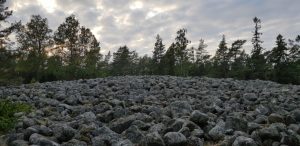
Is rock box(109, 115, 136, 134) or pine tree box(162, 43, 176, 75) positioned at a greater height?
pine tree box(162, 43, 176, 75)

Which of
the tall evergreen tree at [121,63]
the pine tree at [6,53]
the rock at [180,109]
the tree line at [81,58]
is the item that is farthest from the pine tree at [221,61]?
the rock at [180,109]

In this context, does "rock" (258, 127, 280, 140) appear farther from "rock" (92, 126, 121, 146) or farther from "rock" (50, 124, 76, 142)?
"rock" (50, 124, 76, 142)

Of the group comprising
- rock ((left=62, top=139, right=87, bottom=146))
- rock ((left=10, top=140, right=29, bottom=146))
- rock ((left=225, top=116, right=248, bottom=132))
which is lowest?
rock ((left=10, top=140, right=29, bottom=146))

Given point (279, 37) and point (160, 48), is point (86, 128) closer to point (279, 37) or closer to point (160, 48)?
point (279, 37)

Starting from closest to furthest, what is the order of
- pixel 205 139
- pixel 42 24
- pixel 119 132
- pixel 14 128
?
pixel 205 139
pixel 119 132
pixel 14 128
pixel 42 24

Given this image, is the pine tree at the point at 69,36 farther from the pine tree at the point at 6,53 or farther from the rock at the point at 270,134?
the rock at the point at 270,134

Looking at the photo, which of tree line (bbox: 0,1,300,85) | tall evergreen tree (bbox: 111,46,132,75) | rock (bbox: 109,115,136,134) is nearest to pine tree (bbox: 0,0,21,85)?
tree line (bbox: 0,1,300,85)

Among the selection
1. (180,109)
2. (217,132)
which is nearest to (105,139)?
(217,132)

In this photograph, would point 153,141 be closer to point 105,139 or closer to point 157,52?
point 105,139

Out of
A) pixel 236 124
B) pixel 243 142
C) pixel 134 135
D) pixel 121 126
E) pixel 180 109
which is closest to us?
pixel 243 142

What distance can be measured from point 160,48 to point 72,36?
34893mm

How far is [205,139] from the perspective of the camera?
24.5 feet

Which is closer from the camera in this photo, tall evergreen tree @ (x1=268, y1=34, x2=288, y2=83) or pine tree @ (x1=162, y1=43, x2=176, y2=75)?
tall evergreen tree @ (x1=268, y1=34, x2=288, y2=83)

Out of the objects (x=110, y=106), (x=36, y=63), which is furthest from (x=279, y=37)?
(x=110, y=106)
